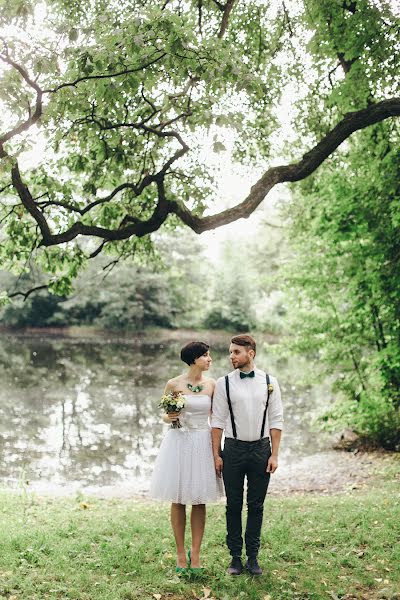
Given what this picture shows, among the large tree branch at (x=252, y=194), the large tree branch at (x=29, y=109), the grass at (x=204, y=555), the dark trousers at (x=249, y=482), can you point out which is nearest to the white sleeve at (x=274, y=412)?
the dark trousers at (x=249, y=482)

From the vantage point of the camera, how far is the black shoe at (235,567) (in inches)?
218

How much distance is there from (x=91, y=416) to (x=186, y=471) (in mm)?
14816

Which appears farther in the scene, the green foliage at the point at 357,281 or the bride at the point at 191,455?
the green foliage at the point at 357,281

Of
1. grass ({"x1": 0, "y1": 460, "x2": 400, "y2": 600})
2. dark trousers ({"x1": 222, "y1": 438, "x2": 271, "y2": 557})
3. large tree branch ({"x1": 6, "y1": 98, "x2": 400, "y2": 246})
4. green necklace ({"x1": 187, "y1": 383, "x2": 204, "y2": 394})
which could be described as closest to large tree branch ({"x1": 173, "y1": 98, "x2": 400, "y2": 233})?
large tree branch ({"x1": 6, "y1": 98, "x2": 400, "y2": 246})

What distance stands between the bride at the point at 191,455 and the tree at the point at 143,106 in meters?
2.30

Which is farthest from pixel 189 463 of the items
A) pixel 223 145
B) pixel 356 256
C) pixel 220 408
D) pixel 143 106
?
pixel 356 256

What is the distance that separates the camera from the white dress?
530 cm

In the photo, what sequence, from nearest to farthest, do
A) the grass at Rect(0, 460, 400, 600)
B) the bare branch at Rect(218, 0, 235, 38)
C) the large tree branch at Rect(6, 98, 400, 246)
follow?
the grass at Rect(0, 460, 400, 600) < the large tree branch at Rect(6, 98, 400, 246) < the bare branch at Rect(218, 0, 235, 38)

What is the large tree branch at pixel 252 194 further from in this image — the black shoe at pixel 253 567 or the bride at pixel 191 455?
the black shoe at pixel 253 567

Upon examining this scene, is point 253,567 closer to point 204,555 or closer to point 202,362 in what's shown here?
point 204,555

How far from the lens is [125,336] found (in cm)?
4916

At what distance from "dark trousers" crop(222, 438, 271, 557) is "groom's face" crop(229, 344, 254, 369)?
71cm

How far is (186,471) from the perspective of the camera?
17.5 ft

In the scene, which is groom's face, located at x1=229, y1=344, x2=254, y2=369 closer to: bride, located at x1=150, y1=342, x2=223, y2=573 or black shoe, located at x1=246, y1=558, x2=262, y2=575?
bride, located at x1=150, y1=342, x2=223, y2=573
